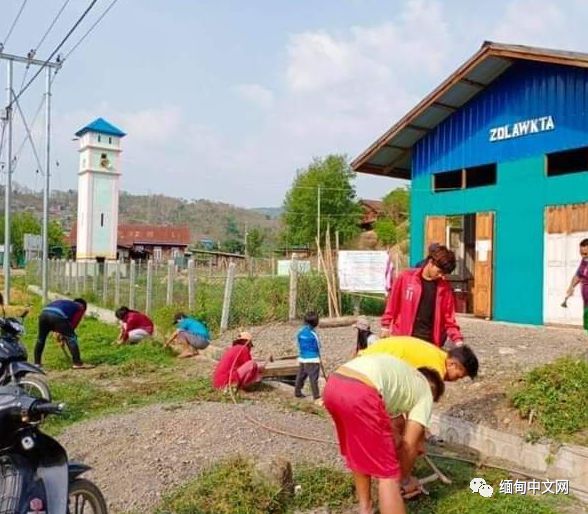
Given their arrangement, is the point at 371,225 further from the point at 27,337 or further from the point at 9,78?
the point at 27,337

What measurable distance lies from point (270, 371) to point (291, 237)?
165 ft

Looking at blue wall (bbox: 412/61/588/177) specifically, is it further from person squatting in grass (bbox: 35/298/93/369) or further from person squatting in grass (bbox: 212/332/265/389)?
person squatting in grass (bbox: 35/298/93/369)

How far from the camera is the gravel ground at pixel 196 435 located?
4859 millimetres

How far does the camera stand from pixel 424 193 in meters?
16.7

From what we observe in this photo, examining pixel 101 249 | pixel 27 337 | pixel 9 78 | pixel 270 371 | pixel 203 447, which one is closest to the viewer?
pixel 203 447

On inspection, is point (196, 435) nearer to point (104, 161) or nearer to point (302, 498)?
point (302, 498)

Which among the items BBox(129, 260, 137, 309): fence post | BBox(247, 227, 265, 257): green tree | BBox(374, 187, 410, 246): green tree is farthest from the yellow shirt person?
BBox(247, 227, 265, 257): green tree

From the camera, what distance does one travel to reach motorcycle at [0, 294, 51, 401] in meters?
6.43

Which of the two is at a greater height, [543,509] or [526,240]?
[526,240]

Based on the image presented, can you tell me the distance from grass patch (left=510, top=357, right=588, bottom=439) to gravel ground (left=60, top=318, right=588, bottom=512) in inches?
8.1

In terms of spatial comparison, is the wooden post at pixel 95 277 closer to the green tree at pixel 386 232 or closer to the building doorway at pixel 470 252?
the building doorway at pixel 470 252

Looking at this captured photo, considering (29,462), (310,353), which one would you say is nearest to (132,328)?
(310,353)

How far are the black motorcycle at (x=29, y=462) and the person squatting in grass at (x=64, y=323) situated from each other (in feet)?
23.5

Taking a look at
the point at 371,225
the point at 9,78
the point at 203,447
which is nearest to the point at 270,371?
the point at 203,447
